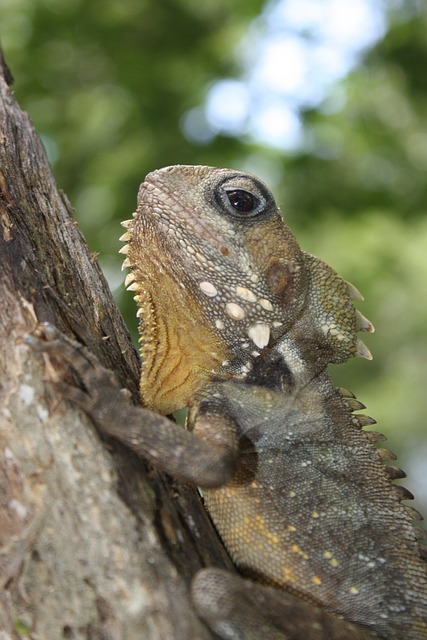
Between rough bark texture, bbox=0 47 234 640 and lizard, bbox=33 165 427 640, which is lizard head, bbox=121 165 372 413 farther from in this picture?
rough bark texture, bbox=0 47 234 640

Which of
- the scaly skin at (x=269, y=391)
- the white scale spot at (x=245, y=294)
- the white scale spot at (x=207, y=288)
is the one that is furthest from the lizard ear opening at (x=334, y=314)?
the white scale spot at (x=207, y=288)

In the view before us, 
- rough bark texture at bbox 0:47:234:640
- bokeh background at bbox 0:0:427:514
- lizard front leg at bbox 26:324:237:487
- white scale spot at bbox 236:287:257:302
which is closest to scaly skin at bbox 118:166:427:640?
white scale spot at bbox 236:287:257:302

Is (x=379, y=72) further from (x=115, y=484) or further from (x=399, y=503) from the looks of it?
(x=115, y=484)

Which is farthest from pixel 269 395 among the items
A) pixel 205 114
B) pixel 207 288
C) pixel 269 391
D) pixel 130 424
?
pixel 205 114

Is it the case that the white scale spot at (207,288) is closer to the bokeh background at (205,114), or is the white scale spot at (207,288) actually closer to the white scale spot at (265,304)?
the white scale spot at (265,304)

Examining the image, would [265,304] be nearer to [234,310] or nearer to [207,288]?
[234,310]
